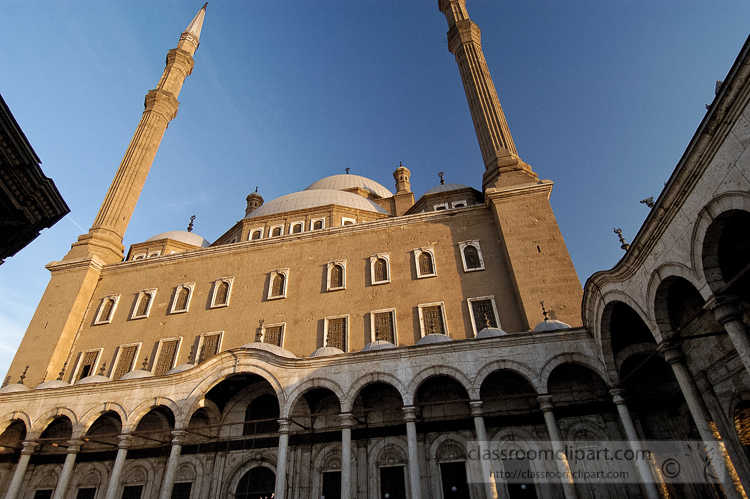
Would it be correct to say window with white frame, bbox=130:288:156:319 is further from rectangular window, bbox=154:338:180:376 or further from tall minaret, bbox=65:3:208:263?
tall minaret, bbox=65:3:208:263

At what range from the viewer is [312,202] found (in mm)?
25719

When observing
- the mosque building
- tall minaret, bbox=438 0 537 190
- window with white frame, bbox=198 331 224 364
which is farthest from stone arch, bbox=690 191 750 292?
window with white frame, bbox=198 331 224 364

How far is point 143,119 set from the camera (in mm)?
27344

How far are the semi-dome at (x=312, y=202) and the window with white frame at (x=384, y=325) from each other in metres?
10.2

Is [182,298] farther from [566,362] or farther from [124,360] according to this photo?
[566,362]

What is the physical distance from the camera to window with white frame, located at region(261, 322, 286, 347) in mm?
16266

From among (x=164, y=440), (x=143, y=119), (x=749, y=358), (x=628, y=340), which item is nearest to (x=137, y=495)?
(x=164, y=440)

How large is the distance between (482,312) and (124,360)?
1432 centimetres

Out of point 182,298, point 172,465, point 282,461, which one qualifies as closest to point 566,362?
point 282,461

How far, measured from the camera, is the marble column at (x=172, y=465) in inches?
457

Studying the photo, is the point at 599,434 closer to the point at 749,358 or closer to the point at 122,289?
the point at 749,358

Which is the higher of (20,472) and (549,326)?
(549,326)

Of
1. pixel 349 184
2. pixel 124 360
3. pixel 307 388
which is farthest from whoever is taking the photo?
pixel 349 184

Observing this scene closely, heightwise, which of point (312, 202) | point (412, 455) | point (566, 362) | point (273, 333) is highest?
point (312, 202)
